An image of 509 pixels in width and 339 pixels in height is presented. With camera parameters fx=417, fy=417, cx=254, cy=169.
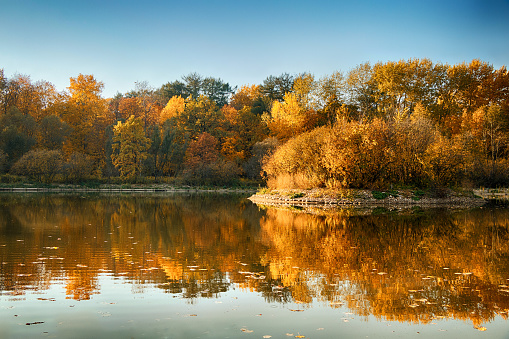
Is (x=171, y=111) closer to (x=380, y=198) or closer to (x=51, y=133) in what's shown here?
(x=51, y=133)

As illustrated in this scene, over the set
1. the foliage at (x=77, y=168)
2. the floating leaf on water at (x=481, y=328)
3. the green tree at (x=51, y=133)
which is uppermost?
the green tree at (x=51, y=133)

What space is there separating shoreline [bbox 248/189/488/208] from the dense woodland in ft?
3.47

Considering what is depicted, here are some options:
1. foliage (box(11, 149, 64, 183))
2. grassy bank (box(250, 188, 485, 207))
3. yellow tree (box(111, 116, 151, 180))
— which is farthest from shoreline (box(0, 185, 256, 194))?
grassy bank (box(250, 188, 485, 207))

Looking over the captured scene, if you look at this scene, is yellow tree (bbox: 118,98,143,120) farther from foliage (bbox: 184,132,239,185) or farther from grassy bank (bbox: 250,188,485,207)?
grassy bank (bbox: 250,188,485,207)

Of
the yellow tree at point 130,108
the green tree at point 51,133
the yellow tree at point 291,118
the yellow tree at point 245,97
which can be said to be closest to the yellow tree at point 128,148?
the green tree at point 51,133

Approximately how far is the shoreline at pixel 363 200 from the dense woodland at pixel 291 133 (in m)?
1.06

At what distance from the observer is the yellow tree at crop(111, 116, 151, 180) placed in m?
49.6

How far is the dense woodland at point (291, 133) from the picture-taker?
28844mm

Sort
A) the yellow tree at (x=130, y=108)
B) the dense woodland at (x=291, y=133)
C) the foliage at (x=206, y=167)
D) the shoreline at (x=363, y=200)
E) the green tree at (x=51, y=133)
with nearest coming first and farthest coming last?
1. the shoreline at (x=363, y=200)
2. the dense woodland at (x=291, y=133)
3. the foliage at (x=206, y=167)
4. the green tree at (x=51, y=133)
5. the yellow tree at (x=130, y=108)

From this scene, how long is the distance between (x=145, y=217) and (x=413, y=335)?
15.6 metres

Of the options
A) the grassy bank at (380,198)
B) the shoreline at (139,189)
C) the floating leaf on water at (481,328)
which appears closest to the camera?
the floating leaf on water at (481,328)

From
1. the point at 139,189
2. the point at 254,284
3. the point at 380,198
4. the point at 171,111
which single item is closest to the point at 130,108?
the point at 171,111

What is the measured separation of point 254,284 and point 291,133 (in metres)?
42.6

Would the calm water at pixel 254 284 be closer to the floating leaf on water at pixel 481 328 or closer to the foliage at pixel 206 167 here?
the floating leaf on water at pixel 481 328
